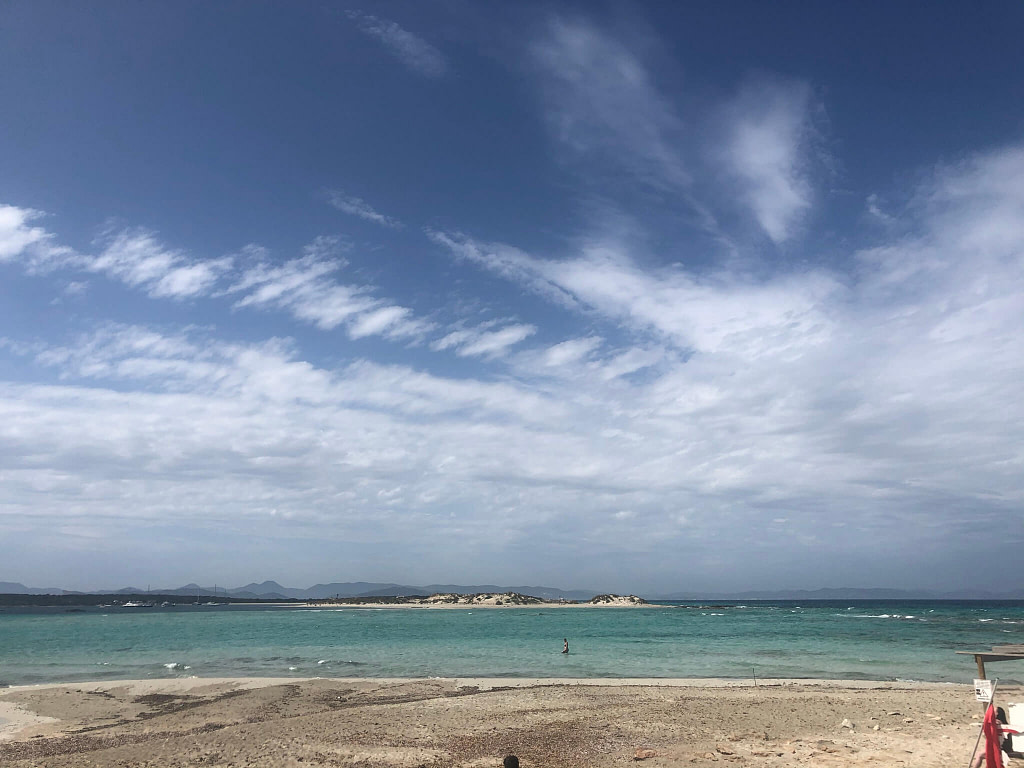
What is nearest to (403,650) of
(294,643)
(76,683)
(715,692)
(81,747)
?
(294,643)

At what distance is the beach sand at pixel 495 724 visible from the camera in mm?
13859

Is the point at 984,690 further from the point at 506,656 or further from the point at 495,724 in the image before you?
the point at 506,656

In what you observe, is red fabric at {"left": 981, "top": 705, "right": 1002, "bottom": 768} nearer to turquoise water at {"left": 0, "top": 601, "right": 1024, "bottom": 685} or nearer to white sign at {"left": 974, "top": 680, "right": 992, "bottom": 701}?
white sign at {"left": 974, "top": 680, "right": 992, "bottom": 701}

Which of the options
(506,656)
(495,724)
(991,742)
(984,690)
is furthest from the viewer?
(506,656)

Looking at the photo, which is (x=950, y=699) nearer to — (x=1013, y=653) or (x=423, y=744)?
(x=1013, y=653)

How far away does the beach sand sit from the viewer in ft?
45.5

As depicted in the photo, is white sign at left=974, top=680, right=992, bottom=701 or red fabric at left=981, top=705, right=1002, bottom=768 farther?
white sign at left=974, top=680, right=992, bottom=701

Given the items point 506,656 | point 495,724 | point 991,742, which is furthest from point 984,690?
point 506,656

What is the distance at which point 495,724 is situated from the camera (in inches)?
676

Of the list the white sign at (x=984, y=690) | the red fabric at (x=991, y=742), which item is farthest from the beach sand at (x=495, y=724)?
the white sign at (x=984, y=690)

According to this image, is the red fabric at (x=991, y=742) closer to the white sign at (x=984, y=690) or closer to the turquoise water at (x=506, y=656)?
the white sign at (x=984, y=690)

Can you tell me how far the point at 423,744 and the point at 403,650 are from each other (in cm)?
2650

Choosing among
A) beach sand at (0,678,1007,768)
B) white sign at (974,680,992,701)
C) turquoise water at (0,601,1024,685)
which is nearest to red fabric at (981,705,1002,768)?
white sign at (974,680,992,701)

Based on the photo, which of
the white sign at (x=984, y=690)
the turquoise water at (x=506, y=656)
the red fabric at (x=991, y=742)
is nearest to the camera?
the red fabric at (x=991, y=742)
